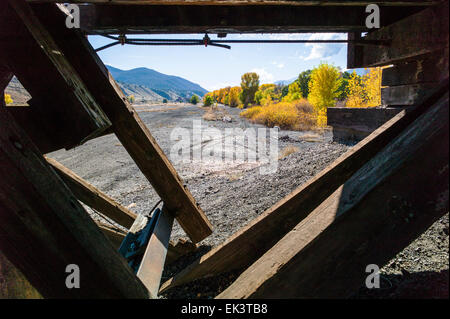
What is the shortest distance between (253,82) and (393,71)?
79907mm

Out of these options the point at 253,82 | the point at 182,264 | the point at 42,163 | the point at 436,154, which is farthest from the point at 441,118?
the point at 253,82

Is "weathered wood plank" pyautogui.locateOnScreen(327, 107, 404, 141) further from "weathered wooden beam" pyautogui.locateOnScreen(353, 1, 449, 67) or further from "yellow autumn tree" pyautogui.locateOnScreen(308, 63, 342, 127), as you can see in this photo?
"yellow autumn tree" pyautogui.locateOnScreen(308, 63, 342, 127)

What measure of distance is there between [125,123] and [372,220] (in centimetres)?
173

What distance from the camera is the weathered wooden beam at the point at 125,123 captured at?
1633 millimetres

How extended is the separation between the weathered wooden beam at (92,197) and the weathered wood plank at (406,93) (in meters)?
2.98

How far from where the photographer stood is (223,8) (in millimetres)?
1874

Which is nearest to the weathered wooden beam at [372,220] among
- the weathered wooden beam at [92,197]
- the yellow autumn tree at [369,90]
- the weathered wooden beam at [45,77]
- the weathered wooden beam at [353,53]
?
the weathered wooden beam at [45,77]

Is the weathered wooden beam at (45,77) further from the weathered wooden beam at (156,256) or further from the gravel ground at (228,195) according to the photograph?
the gravel ground at (228,195)

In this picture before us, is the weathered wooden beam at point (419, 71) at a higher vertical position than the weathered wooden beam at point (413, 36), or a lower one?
lower

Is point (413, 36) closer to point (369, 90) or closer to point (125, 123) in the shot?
point (125, 123)

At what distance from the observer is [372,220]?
90 centimetres

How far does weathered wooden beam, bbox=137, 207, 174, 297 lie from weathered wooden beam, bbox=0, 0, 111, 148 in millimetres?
982

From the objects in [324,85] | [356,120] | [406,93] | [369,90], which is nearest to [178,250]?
[406,93]
